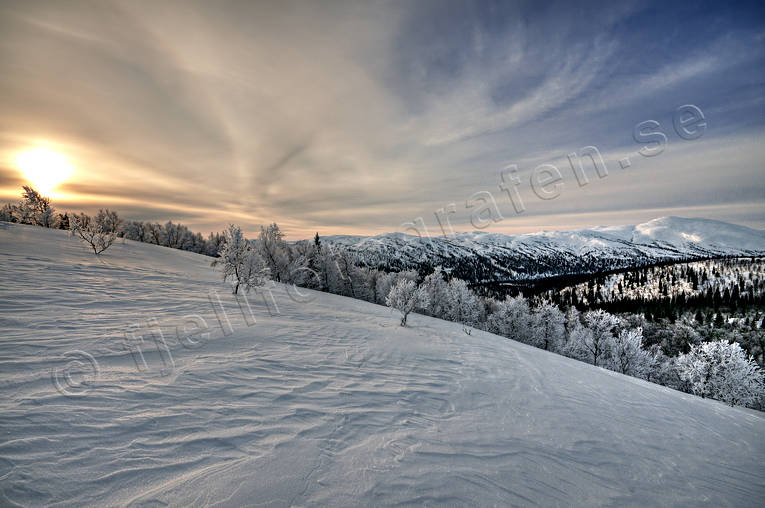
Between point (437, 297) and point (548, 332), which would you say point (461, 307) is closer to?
point (437, 297)

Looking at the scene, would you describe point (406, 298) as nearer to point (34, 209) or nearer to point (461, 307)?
point (461, 307)

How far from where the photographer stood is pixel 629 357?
117 feet

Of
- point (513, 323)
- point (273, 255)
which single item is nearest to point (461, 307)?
point (513, 323)

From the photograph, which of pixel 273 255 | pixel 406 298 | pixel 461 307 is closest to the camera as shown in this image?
pixel 406 298

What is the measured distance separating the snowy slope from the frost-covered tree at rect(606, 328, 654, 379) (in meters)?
31.3

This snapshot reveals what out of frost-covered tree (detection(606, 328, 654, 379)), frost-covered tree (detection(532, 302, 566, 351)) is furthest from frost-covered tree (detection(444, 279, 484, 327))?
frost-covered tree (detection(606, 328, 654, 379))

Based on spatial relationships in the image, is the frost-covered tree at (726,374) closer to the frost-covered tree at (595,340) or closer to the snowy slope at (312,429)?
the frost-covered tree at (595,340)

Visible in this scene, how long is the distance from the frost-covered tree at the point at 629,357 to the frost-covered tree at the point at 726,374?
7268mm

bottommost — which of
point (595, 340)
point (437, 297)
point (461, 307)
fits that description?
point (595, 340)

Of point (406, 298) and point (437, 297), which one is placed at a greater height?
point (406, 298)

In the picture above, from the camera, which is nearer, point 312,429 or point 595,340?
point 312,429

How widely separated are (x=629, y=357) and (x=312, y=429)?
158 ft

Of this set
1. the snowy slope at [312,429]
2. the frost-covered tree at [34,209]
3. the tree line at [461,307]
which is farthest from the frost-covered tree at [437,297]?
the frost-covered tree at [34,209]

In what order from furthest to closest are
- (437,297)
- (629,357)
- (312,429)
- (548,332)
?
(437,297) < (548,332) < (629,357) < (312,429)
